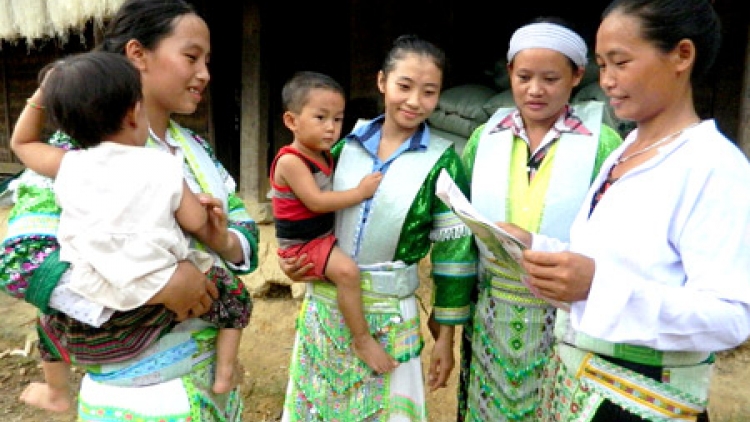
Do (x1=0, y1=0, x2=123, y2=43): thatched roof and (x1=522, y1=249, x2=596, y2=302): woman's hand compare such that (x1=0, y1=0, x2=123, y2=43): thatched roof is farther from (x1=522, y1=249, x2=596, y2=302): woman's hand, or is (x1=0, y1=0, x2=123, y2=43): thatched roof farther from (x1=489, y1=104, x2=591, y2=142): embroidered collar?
(x1=522, y1=249, x2=596, y2=302): woman's hand

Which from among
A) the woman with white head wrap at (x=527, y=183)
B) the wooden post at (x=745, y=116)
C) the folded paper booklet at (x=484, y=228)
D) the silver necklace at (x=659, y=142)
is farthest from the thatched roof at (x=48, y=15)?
the wooden post at (x=745, y=116)

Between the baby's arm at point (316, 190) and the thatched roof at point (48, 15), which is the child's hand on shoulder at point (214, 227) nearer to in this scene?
the baby's arm at point (316, 190)

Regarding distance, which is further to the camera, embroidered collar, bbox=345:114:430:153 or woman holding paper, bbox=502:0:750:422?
embroidered collar, bbox=345:114:430:153

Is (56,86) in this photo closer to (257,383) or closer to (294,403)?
(294,403)

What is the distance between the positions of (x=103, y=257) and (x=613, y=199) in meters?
1.18

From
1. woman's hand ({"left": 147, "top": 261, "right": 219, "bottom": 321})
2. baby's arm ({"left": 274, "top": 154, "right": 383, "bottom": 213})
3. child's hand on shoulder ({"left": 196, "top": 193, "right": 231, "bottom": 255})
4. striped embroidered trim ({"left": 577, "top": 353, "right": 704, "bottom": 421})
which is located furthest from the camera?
baby's arm ({"left": 274, "top": 154, "right": 383, "bottom": 213})

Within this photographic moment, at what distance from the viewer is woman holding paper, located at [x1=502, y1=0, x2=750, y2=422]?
4.21 ft

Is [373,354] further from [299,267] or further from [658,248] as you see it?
[658,248]

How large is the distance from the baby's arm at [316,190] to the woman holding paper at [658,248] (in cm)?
81

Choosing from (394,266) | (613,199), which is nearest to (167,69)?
(394,266)

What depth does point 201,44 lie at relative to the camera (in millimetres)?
1756

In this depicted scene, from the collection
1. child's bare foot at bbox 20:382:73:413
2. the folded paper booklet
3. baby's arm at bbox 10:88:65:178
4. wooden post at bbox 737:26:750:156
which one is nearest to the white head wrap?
the folded paper booklet

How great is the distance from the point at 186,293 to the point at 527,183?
117 centimetres

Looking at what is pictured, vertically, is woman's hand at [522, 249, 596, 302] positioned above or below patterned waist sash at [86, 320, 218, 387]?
above
